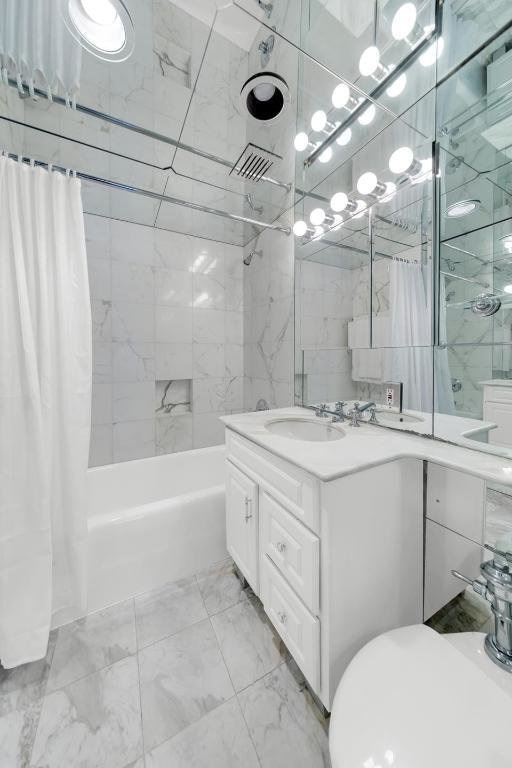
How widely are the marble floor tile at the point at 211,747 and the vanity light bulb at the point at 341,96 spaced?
2507 mm

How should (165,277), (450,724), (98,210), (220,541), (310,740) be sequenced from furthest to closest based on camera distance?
(165,277) → (98,210) → (220,541) → (310,740) → (450,724)

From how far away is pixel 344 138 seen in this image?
4.74ft

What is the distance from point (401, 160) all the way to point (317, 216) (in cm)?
52

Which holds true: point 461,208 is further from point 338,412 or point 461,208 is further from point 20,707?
point 20,707

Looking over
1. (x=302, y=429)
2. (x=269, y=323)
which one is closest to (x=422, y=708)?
(x=302, y=429)

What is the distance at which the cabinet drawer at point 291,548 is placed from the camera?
2.69ft

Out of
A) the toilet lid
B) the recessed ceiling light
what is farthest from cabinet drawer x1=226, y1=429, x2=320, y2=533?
the recessed ceiling light

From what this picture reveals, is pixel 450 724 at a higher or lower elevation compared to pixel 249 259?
lower

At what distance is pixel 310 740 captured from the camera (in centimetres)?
85

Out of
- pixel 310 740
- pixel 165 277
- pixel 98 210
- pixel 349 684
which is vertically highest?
pixel 98 210

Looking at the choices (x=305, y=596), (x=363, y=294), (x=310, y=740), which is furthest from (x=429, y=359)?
(x=310, y=740)

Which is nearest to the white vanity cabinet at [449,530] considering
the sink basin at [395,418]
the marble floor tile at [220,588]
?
the sink basin at [395,418]

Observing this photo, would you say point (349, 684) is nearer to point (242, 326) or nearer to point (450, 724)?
point (450, 724)

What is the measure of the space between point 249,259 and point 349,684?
246 centimetres
